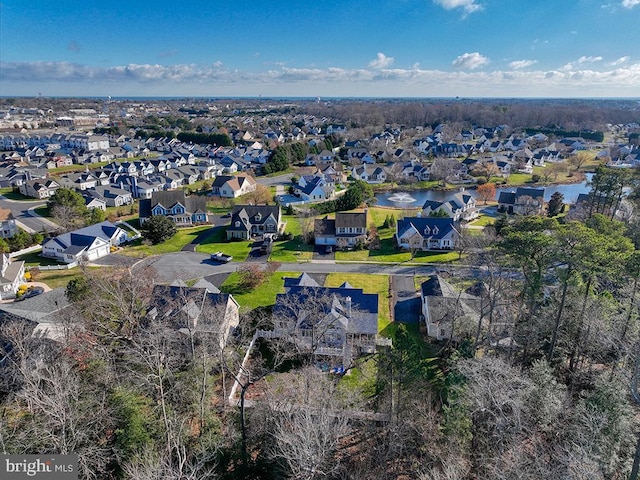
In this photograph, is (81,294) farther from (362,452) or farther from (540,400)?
(540,400)

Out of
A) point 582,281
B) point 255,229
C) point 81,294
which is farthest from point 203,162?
point 582,281

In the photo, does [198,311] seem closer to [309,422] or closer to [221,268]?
[221,268]

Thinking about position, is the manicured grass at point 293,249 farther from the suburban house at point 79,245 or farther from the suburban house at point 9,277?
the suburban house at point 9,277

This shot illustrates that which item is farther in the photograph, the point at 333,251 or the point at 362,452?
the point at 333,251

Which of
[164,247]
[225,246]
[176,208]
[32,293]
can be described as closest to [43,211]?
[176,208]

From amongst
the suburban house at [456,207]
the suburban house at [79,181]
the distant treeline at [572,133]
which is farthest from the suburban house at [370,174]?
the distant treeline at [572,133]

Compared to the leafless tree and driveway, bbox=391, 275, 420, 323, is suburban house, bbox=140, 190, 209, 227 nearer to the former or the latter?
Answer: driveway, bbox=391, 275, 420, 323

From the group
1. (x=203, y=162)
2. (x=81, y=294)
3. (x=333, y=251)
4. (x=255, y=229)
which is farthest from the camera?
(x=203, y=162)
